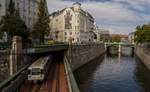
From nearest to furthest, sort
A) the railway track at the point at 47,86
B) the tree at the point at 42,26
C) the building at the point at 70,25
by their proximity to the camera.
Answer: the railway track at the point at 47,86, the tree at the point at 42,26, the building at the point at 70,25

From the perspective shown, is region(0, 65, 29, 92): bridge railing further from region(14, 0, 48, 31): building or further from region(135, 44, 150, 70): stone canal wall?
region(14, 0, 48, 31): building

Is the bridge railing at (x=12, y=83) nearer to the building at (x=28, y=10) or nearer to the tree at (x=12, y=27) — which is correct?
the tree at (x=12, y=27)

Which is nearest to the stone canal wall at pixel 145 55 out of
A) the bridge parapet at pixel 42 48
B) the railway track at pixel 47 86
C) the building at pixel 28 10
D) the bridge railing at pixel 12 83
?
the bridge parapet at pixel 42 48

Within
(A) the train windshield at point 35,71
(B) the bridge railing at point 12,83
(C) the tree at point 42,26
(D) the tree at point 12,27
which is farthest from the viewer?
(C) the tree at point 42,26

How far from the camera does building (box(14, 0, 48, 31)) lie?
268ft

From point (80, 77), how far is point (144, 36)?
175ft

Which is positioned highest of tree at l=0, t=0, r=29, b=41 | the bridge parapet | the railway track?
tree at l=0, t=0, r=29, b=41

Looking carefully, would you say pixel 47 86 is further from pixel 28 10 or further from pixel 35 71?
pixel 28 10

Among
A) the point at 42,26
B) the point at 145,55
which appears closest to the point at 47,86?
the point at 42,26

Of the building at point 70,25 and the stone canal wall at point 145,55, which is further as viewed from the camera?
the building at point 70,25

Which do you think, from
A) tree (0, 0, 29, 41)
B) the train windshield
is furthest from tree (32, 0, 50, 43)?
the train windshield

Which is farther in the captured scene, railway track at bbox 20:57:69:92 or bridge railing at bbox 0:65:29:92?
railway track at bbox 20:57:69:92

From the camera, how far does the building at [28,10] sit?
268 feet

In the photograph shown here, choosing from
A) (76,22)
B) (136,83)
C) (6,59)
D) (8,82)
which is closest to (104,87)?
(136,83)
